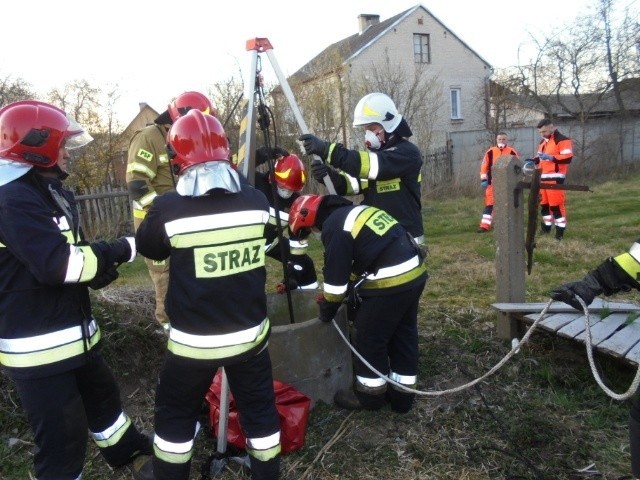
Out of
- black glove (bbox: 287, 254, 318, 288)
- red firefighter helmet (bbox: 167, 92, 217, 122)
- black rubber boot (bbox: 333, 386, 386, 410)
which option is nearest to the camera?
black rubber boot (bbox: 333, 386, 386, 410)

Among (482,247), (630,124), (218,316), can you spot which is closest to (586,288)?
(218,316)

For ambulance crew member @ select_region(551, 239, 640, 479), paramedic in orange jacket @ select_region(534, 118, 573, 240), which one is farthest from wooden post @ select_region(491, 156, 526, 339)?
paramedic in orange jacket @ select_region(534, 118, 573, 240)

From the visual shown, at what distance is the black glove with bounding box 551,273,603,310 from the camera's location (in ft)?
8.68

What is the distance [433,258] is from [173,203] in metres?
5.96

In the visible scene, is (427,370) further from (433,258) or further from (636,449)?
(433,258)

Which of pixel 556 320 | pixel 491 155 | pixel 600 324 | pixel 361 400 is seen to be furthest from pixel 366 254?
pixel 491 155

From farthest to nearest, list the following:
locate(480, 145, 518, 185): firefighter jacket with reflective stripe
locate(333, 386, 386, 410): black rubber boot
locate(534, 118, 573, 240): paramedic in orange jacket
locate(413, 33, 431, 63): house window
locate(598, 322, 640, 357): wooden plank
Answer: locate(413, 33, 431, 63): house window < locate(480, 145, 518, 185): firefighter jacket with reflective stripe < locate(534, 118, 573, 240): paramedic in orange jacket < locate(333, 386, 386, 410): black rubber boot < locate(598, 322, 640, 357): wooden plank

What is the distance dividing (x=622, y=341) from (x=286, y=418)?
2.35 meters

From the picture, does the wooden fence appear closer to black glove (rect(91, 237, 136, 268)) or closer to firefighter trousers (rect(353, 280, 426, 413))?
firefighter trousers (rect(353, 280, 426, 413))

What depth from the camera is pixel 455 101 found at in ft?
102

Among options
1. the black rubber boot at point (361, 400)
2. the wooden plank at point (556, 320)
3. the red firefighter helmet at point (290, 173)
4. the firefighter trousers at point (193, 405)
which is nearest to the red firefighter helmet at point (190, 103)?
the red firefighter helmet at point (290, 173)

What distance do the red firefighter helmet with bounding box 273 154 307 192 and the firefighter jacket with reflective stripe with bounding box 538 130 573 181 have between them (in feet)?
20.2

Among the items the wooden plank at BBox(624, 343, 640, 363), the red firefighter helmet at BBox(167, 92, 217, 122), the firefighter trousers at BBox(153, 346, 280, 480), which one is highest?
the red firefighter helmet at BBox(167, 92, 217, 122)

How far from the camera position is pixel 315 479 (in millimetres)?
3164
